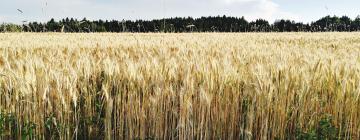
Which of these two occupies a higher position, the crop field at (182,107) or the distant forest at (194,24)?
the distant forest at (194,24)

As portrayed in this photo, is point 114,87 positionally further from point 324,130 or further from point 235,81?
point 324,130

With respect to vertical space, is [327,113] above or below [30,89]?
below

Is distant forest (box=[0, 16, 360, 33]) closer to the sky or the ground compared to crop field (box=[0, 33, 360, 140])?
closer to the sky

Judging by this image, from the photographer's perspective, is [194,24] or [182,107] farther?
[194,24]

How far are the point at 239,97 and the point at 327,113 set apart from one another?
28.6 inches

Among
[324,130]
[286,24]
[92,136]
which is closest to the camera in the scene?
[324,130]

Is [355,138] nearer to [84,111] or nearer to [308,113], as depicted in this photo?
[308,113]

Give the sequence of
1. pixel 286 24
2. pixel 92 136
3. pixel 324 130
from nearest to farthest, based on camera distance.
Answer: pixel 324 130
pixel 92 136
pixel 286 24

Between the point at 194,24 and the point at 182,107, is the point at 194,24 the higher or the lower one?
the higher one

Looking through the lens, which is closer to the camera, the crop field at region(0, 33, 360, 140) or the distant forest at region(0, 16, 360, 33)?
the crop field at region(0, 33, 360, 140)

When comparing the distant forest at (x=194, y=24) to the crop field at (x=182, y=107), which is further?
the distant forest at (x=194, y=24)

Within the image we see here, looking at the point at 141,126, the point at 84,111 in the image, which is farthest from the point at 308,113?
the point at 84,111

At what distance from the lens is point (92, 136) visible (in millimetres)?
3590

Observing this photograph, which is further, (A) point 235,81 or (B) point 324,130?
(A) point 235,81
